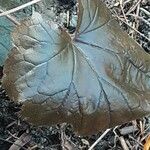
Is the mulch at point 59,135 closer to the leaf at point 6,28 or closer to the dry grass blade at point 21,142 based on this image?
the dry grass blade at point 21,142

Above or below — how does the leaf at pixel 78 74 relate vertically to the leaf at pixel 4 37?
below

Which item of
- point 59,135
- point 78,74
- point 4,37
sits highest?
point 4,37

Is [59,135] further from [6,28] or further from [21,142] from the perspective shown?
[6,28]

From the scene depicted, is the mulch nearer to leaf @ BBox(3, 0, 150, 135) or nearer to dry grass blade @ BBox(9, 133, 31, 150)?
dry grass blade @ BBox(9, 133, 31, 150)

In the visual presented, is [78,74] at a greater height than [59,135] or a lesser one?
greater

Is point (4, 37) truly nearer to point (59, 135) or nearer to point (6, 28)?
point (6, 28)

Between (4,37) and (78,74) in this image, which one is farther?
(4,37)

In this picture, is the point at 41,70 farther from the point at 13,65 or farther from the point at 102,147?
the point at 102,147

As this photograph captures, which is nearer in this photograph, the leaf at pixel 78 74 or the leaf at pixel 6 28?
the leaf at pixel 78 74

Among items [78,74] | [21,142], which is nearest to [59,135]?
[21,142]

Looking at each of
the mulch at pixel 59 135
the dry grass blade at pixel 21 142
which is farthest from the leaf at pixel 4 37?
the dry grass blade at pixel 21 142
